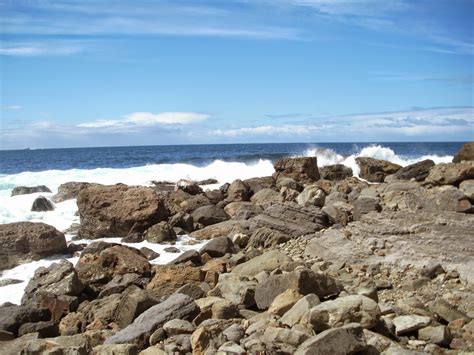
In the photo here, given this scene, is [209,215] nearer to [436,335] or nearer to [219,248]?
[219,248]

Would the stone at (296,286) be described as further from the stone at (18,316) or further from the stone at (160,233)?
the stone at (160,233)

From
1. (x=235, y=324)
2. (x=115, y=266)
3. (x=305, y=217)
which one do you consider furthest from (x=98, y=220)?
(x=235, y=324)

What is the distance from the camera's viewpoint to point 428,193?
10797 mm

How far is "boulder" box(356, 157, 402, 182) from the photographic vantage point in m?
18.2

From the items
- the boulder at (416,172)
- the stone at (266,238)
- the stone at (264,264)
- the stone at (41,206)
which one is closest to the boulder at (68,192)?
the stone at (41,206)

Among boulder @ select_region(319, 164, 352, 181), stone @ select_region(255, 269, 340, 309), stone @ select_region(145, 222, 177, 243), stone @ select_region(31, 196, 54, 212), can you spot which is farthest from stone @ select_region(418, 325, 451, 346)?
boulder @ select_region(319, 164, 352, 181)

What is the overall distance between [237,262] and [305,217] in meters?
2.23

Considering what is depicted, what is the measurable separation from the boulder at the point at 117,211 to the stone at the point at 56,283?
11.0 feet

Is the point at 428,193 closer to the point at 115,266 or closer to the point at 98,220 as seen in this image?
the point at 115,266

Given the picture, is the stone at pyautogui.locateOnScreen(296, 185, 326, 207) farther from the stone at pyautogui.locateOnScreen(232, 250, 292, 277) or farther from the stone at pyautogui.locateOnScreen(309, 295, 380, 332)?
the stone at pyautogui.locateOnScreen(309, 295, 380, 332)

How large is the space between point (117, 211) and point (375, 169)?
9.73 meters

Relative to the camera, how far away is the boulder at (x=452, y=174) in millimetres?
12781

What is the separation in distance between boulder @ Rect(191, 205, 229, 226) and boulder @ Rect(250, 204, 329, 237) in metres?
1.97

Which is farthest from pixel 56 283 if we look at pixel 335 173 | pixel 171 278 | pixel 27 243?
pixel 335 173
